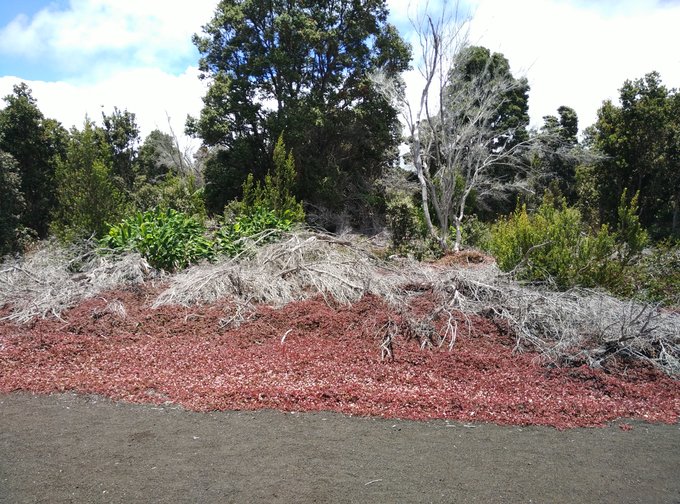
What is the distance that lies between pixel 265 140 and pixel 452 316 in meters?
17.4

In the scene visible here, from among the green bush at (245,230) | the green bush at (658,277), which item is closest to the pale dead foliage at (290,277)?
the green bush at (245,230)

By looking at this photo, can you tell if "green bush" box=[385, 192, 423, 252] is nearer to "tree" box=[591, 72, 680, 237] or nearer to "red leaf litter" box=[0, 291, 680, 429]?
"red leaf litter" box=[0, 291, 680, 429]

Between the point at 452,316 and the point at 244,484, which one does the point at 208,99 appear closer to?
the point at 452,316

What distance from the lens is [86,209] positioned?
10328 millimetres

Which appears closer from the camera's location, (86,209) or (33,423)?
(33,423)

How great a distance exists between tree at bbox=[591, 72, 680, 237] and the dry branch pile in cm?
1659

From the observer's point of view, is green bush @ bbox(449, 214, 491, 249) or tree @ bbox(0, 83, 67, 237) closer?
green bush @ bbox(449, 214, 491, 249)

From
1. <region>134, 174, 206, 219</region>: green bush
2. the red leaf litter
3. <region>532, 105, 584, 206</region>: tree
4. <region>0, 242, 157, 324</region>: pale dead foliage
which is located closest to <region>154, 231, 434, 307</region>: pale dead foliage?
the red leaf litter

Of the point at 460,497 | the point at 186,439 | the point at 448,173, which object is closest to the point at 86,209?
the point at 186,439

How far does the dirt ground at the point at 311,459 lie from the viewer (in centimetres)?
321

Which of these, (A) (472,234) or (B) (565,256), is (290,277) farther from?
(A) (472,234)

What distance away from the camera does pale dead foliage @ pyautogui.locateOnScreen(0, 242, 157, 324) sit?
7.15 meters

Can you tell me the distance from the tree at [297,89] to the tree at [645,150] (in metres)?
9.72

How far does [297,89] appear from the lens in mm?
21500
